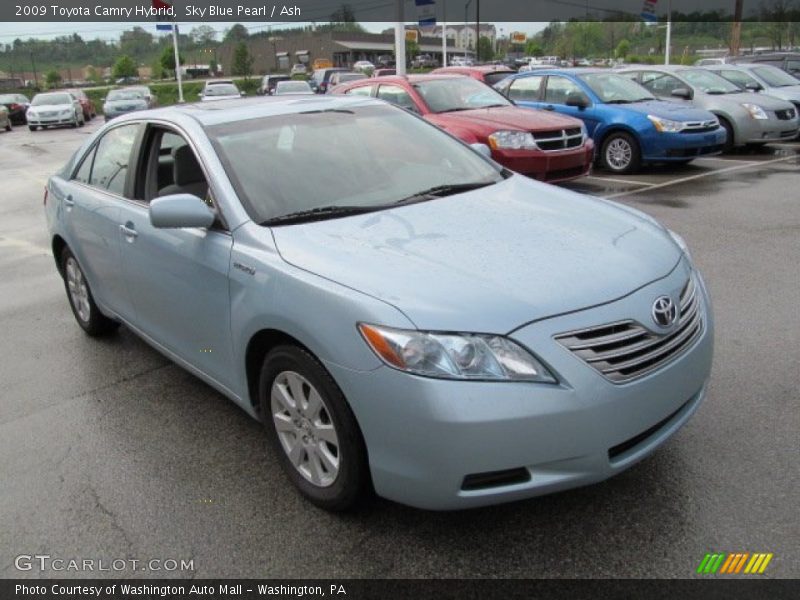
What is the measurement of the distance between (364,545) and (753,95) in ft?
43.7

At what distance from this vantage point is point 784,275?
578cm

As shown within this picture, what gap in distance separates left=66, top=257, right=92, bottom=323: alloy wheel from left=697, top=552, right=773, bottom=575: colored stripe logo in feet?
13.5

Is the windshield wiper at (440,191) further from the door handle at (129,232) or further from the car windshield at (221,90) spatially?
the car windshield at (221,90)

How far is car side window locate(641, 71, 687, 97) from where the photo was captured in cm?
1362

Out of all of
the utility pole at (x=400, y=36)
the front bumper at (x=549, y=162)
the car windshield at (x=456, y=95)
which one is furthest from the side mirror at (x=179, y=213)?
the utility pole at (x=400, y=36)

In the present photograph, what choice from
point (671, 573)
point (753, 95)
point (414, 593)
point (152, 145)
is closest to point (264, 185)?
point (152, 145)

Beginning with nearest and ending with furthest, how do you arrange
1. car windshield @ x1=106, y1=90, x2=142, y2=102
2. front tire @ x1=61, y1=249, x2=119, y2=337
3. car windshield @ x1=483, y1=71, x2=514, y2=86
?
1. front tire @ x1=61, y1=249, x2=119, y2=337
2. car windshield @ x1=483, y1=71, x2=514, y2=86
3. car windshield @ x1=106, y1=90, x2=142, y2=102

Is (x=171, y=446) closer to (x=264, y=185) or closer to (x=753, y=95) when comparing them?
(x=264, y=185)

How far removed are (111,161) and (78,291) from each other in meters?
1.12

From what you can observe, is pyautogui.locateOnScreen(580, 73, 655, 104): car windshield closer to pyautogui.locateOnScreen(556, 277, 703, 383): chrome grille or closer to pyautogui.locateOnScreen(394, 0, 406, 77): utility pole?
pyautogui.locateOnScreen(394, 0, 406, 77): utility pole

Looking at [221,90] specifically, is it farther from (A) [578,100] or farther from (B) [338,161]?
(B) [338,161]

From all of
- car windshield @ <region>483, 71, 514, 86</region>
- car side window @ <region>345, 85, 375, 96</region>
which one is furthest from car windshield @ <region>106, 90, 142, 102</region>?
car side window @ <region>345, 85, 375, 96</region>

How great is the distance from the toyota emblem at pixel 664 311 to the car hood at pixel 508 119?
21.6 feet

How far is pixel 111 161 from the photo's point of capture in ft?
14.9
